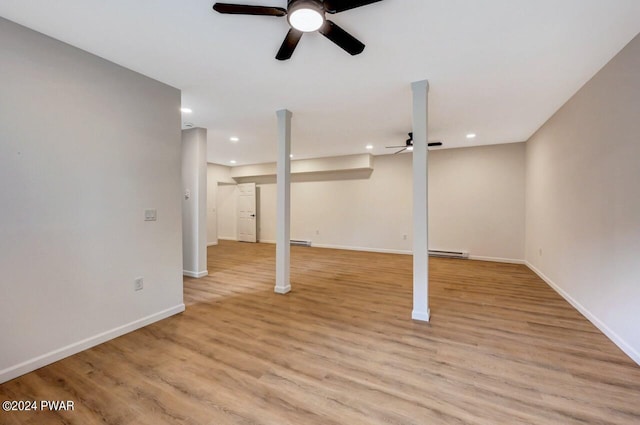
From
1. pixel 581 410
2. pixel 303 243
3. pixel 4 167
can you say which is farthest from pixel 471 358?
pixel 303 243

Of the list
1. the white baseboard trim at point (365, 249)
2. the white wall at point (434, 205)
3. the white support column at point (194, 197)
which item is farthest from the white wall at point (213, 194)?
the white support column at point (194, 197)

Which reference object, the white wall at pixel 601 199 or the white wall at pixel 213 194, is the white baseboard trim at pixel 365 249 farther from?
the white wall at pixel 213 194

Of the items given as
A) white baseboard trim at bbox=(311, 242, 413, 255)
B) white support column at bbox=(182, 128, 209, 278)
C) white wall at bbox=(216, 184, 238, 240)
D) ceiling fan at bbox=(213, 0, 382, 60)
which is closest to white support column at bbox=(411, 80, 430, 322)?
ceiling fan at bbox=(213, 0, 382, 60)

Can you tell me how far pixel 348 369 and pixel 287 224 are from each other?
2.08 meters

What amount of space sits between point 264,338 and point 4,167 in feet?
7.78

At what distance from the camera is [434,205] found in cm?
636

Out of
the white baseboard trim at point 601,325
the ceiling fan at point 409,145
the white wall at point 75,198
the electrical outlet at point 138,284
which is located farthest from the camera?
the ceiling fan at point 409,145

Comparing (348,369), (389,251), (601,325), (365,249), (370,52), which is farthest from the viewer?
(365,249)

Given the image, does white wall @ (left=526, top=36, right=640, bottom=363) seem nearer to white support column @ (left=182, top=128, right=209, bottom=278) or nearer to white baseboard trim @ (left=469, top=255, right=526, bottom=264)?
white baseboard trim @ (left=469, top=255, right=526, bottom=264)

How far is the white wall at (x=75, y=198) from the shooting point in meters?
1.91

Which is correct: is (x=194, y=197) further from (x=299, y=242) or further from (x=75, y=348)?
(x=299, y=242)

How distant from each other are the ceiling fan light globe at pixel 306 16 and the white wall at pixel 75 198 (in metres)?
1.97

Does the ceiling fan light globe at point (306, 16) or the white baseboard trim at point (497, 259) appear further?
the white baseboard trim at point (497, 259)

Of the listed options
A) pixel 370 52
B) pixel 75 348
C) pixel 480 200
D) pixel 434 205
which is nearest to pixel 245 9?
pixel 370 52
